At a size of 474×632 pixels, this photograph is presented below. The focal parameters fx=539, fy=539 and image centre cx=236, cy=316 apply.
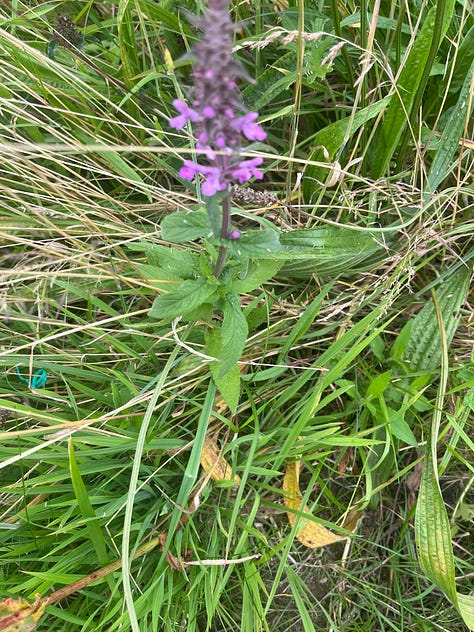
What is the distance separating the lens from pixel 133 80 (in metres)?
1.88

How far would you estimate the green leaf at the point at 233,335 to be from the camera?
51.3 inches

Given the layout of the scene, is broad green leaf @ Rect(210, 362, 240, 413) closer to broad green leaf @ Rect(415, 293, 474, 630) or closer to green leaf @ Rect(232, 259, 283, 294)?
green leaf @ Rect(232, 259, 283, 294)

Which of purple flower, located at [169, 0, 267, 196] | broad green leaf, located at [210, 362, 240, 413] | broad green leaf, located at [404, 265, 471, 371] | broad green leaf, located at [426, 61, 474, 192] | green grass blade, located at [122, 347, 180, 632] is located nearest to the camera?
purple flower, located at [169, 0, 267, 196]

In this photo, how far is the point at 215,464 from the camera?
65.5 inches

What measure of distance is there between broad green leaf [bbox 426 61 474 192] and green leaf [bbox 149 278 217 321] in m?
0.93

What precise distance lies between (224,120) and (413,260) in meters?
1.14

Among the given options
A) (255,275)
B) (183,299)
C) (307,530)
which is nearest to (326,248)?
(255,275)

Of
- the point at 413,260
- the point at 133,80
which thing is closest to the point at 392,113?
the point at 413,260

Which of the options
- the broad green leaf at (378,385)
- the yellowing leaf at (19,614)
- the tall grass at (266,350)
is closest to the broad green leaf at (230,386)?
the tall grass at (266,350)

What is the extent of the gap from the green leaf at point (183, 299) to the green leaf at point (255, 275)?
0.10 metres

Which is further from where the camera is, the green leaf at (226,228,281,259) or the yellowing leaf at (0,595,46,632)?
the yellowing leaf at (0,595,46,632)

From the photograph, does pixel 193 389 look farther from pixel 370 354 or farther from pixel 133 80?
pixel 133 80

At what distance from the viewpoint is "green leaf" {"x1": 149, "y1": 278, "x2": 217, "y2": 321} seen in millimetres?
1257

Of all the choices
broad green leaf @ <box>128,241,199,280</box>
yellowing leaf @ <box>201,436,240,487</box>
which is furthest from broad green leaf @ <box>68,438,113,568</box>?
broad green leaf @ <box>128,241,199,280</box>
